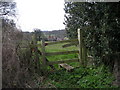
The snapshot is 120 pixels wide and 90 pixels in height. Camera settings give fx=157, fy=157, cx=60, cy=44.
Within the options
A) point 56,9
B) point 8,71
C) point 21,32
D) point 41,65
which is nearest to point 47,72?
point 41,65

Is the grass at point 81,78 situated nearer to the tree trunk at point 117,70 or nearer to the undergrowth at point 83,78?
the undergrowth at point 83,78

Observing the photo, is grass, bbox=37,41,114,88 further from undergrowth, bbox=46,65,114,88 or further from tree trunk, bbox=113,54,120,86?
tree trunk, bbox=113,54,120,86

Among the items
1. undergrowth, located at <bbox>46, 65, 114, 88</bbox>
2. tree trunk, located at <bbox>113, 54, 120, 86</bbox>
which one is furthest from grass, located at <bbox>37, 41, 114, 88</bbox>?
tree trunk, located at <bbox>113, 54, 120, 86</bbox>

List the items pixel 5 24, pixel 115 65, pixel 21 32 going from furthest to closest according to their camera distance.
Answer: pixel 115 65 → pixel 21 32 → pixel 5 24

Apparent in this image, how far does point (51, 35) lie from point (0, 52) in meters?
5.68

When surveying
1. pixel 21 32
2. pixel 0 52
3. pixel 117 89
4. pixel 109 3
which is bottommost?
pixel 117 89

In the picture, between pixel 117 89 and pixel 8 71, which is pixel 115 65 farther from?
pixel 8 71

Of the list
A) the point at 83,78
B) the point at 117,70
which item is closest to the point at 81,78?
the point at 83,78

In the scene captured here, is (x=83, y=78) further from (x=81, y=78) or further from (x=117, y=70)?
(x=117, y=70)

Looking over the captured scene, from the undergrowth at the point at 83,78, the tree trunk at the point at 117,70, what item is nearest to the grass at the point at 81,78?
the undergrowth at the point at 83,78

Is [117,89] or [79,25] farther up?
[79,25]

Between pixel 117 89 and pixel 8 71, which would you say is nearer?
pixel 8 71

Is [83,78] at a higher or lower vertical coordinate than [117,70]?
lower

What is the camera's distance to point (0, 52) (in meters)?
3.80
